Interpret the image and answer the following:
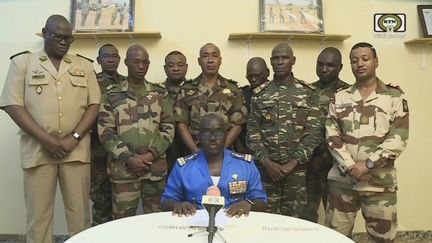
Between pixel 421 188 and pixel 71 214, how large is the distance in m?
3.23

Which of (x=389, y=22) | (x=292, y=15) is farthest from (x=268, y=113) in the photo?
(x=389, y=22)

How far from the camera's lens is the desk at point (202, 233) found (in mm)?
1570

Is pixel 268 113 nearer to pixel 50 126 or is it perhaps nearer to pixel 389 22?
pixel 50 126

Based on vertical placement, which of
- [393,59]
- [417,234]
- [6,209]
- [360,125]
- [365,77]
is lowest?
[417,234]

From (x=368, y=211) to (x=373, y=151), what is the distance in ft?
1.24

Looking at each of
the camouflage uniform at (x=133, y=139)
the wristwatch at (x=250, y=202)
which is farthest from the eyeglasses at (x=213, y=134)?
the camouflage uniform at (x=133, y=139)

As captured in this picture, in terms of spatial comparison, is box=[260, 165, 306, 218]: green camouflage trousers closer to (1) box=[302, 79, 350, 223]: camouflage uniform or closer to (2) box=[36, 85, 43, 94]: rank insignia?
(1) box=[302, 79, 350, 223]: camouflage uniform

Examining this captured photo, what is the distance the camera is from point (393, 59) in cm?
397

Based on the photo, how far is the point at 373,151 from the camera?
8.14 ft

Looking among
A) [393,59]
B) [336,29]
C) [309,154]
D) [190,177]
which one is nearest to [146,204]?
[190,177]

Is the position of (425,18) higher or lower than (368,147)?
higher

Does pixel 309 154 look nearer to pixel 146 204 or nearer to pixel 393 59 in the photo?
pixel 146 204

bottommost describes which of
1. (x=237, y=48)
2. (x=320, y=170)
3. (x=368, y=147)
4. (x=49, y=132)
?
(x=320, y=170)

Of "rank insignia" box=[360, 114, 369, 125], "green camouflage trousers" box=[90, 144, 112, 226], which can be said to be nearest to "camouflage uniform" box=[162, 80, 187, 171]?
"green camouflage trousers" box=[90, 144, 112, 226]
